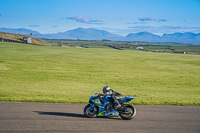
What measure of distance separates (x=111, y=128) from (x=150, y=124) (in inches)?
80.9

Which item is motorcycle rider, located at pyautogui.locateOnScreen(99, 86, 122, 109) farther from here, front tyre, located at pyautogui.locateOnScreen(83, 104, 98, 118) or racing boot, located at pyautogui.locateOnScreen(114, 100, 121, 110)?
front tyre, located at pyautogui.locateOnScreen(83, 104, 98, 118)

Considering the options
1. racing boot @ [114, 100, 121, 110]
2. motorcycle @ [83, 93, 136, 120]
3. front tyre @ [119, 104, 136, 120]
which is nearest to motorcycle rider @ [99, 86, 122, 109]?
racing boot @ [114, 100, 121, 110]

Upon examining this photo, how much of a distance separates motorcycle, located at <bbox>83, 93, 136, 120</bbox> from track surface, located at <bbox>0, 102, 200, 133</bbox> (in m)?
0.32

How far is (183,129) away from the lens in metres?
11.0

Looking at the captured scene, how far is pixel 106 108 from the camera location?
12734mm

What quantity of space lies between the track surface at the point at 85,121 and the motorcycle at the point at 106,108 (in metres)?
0.32

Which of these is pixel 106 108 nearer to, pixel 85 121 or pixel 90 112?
pixel 90 112

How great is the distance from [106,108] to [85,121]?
4.69 ft

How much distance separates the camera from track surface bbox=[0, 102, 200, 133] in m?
10.7

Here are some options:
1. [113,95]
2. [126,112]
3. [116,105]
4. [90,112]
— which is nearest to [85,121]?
[90,112]

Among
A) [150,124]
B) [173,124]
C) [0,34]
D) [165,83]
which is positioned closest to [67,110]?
[150,124]

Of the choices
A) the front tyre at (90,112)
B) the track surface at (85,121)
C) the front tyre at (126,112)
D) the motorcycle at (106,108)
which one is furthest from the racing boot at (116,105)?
the front tyre at (90,112)

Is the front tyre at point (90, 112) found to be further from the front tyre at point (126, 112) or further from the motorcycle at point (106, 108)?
the front tyre at point (126, 112)

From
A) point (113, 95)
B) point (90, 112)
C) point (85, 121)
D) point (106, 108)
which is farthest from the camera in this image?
point (90, 112)
